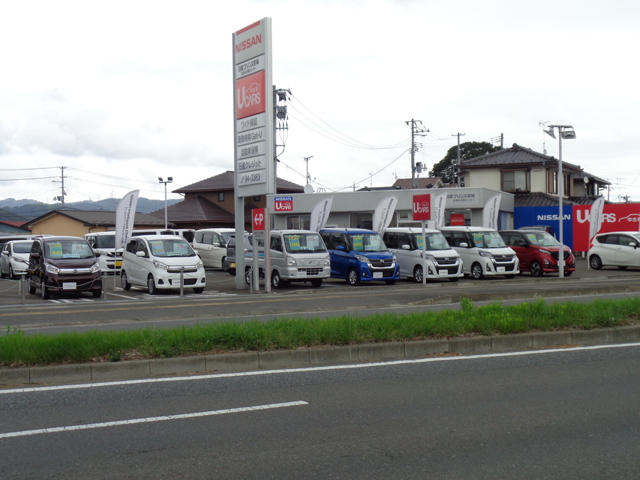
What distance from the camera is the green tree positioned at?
81.3 meters

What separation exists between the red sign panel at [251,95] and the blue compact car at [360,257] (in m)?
5.43

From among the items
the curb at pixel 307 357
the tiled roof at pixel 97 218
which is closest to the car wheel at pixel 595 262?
the curb at pixel 307 357

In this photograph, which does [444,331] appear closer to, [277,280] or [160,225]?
[277,280]

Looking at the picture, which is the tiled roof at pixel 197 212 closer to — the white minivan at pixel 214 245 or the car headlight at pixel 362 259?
the white minivan at pixel 214 245

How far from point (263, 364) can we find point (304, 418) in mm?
2354

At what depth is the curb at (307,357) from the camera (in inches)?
290

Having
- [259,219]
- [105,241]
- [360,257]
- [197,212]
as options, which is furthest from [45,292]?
[197,212]

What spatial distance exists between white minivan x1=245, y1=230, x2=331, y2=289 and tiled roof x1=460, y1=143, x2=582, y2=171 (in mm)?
28807

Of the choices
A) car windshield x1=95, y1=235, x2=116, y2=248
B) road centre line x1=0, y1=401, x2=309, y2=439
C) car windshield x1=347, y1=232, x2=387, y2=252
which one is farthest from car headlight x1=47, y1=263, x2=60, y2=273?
road centre line x1=0, y1=401, x2=309, y2=439

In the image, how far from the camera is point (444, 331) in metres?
9.41

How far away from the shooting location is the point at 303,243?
A: 21.9 meters

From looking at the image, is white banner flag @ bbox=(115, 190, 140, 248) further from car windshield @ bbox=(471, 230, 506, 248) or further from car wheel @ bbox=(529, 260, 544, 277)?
car wheel @ bbox=(529, 260, 544, 277)

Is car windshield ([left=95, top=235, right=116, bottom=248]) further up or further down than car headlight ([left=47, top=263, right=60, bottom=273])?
further up

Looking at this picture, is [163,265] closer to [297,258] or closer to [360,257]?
[297,258]
